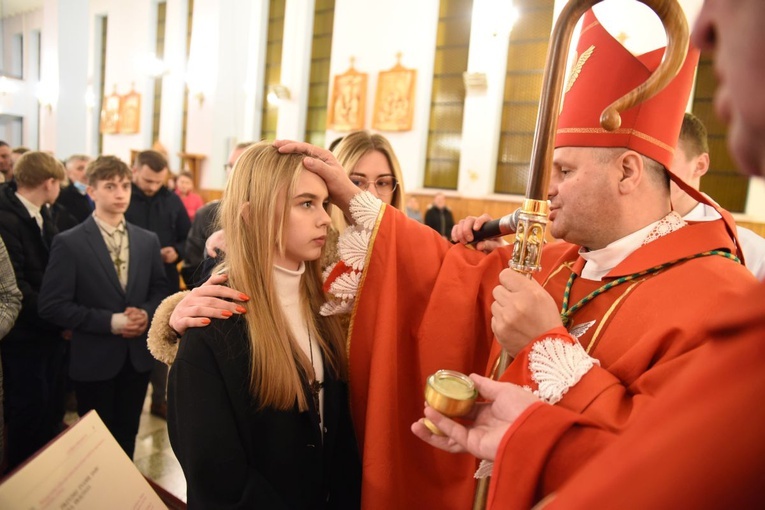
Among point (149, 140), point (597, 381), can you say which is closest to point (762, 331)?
point (597, 381)

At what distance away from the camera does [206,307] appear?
1327 mm

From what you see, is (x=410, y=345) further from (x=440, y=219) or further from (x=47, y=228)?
(x=440, y=219)

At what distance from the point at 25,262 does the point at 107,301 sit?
628 millimetres

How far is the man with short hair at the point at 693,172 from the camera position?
2.34 m

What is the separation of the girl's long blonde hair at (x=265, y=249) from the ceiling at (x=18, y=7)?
12025mm

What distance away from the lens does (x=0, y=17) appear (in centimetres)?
981

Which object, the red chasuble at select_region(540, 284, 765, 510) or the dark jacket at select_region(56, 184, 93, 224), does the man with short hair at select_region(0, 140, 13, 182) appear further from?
the red chasuble at select_region(540, 284, 765, 510)

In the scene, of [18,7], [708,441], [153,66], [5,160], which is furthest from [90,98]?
[708,441]

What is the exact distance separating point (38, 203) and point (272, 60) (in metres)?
10.5

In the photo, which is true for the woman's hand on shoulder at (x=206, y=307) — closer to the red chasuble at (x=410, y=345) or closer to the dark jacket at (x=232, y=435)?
the dark jacket at (x=232, y=435)

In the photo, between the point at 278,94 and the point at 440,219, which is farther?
the point at 278,94

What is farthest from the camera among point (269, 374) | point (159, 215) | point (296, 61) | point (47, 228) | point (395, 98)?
point (296, 61)

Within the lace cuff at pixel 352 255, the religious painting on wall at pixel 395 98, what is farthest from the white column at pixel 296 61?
the lace cuff at pixel 352 255

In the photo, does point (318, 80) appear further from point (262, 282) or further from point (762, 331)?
point (762, 331)
